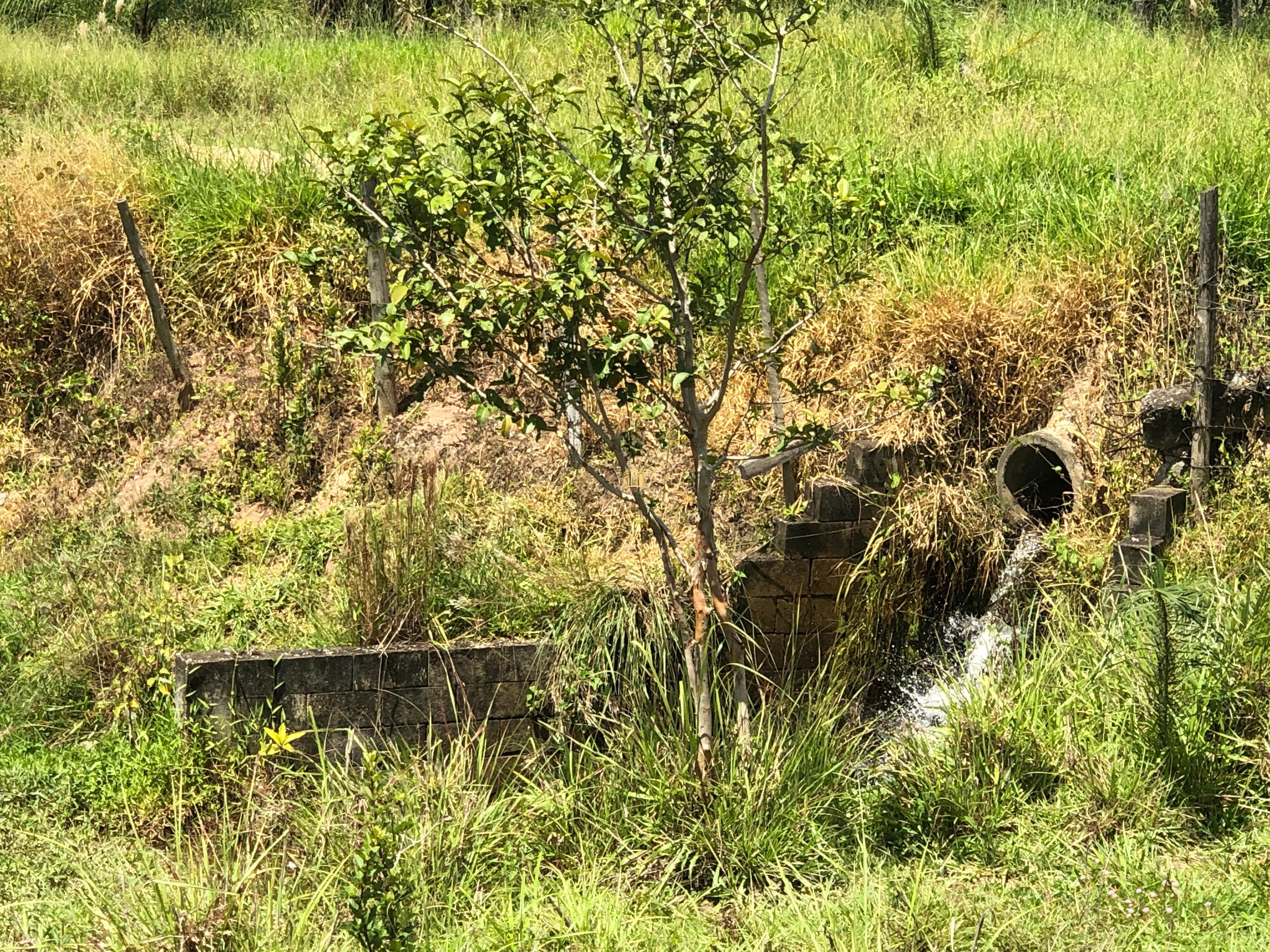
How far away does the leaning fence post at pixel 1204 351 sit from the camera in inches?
278

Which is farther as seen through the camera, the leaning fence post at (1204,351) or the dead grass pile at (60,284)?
the dead grass pile at (60,284)

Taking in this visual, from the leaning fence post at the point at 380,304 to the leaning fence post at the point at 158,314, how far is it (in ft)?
4.66

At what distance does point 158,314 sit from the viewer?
31.3 feet

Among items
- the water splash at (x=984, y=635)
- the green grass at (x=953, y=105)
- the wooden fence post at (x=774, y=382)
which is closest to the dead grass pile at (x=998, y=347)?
the green grass at (x=953, y=105)

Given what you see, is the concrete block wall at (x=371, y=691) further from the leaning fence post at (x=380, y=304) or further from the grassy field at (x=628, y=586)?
the leaning fence post at (x=380, y=304)

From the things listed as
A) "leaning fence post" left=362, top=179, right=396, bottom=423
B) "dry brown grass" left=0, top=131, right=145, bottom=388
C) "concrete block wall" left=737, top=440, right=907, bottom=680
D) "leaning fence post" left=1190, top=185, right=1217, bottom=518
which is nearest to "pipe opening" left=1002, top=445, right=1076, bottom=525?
"leaning fence post" left=1190, top=185, right=1217, bottom=518

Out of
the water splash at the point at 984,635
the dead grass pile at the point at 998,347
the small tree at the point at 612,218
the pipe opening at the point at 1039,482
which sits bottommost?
the water splash at the point at 984,635

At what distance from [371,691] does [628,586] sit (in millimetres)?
1290

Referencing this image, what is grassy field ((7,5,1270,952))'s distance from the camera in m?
5.01

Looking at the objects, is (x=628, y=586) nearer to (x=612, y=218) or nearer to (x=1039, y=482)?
(x=612, y=218)

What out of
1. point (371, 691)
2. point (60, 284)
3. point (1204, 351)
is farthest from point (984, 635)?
point (60, 284)

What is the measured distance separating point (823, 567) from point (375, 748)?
242cm

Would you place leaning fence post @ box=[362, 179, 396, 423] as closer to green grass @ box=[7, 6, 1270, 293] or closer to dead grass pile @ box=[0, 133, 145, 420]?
green grass @ box=[7, 6, 1270, 293]

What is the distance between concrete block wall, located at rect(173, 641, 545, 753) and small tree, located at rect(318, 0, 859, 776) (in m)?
1.09
